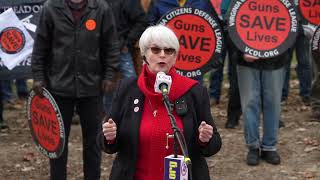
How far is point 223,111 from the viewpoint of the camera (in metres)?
9.25

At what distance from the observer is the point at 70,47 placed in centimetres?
539

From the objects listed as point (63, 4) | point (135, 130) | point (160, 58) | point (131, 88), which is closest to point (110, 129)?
point (135, 130)

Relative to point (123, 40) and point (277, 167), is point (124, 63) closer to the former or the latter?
point (123, 40)

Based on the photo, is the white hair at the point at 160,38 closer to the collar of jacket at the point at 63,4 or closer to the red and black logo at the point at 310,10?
the collar of jacket at the point at 63,4

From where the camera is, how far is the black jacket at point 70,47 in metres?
5.38

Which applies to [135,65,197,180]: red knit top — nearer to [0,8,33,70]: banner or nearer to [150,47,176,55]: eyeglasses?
[150,47,176,55]: eyeglasses

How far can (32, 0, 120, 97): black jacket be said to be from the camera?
17.6 feet

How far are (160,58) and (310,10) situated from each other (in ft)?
13.9

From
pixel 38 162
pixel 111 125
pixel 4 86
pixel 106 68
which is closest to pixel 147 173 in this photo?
pixel 111 125

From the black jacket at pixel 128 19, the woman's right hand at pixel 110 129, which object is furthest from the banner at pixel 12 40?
the woman's right hand at pixel 110 129

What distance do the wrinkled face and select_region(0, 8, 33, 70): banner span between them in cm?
434

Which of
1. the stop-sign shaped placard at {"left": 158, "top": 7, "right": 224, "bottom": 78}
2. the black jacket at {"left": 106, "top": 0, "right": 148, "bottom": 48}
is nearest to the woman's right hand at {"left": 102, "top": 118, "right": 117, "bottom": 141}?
the stop-sign shaped placard at {"left": 158, "top": 7, "right": 224, "bottom": 78}

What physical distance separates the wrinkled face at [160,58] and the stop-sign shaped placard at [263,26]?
2.82m

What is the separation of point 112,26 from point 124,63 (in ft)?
6.05
